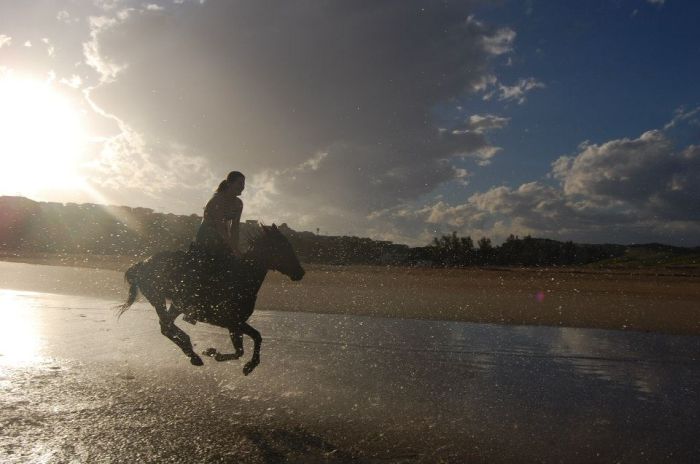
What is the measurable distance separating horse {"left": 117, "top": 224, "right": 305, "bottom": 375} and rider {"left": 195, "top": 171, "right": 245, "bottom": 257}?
0.50 feet

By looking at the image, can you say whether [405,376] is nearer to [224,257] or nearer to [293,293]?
[224,257]

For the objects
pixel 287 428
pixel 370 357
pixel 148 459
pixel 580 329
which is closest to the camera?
pixel 148 459

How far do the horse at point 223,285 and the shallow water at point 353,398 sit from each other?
2.59 ft

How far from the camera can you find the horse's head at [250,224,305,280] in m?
7.81

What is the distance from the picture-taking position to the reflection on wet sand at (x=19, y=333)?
941 centimetres

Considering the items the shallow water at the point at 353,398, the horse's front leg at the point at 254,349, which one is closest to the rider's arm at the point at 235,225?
the horse's front leg at the point at 254,349

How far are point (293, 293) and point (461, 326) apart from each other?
10.1 meters

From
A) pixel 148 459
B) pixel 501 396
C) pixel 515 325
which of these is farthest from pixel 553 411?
pixel 515 325

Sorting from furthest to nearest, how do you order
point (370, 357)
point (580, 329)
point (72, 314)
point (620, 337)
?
1. point (72, 314)
2. point (580, 329)
3. point (620, 337)
4. point (370, 357)

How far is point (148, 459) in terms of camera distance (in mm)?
5039

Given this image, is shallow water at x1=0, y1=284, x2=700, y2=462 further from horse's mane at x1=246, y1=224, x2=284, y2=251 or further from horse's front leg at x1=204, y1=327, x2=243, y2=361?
horse's mane at x1=246, y1=224, x2=284, y2=251

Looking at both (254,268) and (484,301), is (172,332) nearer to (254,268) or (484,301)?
(254,268)

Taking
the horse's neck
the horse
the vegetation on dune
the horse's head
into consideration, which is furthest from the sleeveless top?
the vegetation on dune

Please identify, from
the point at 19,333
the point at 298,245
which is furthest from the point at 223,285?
the point at 298,245
